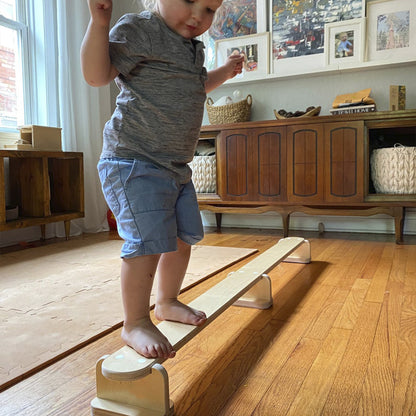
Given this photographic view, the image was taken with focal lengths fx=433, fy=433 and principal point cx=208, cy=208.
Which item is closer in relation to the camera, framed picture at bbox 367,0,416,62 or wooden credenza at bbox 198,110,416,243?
wooden credenza at bbox 198,110,416,243

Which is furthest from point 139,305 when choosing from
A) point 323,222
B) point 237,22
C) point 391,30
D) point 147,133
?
point 237,22

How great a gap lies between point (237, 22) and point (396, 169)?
61.7 inches

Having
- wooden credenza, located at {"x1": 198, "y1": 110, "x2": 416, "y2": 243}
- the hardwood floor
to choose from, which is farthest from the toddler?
wooden credenza, located at {"x1": 198, "y1": 110, "x2": 416, "y2": 243}

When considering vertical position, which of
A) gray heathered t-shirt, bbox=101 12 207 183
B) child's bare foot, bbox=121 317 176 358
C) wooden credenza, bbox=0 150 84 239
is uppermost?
gray heathered t-shirt, bbox=101 12 207 183

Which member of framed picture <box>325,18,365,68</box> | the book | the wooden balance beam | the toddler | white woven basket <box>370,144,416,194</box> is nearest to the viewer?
the wooden balance beam

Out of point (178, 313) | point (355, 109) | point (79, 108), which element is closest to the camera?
point (178, 313)

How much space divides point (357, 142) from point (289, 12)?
1.10m

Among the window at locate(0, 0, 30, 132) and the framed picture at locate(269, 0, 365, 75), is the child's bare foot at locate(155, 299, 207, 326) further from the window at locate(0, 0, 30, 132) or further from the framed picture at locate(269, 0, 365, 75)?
the framed picture at locate(269, 0, 365, 75)

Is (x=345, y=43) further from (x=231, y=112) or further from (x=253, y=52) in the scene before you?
(x=231, y=112)

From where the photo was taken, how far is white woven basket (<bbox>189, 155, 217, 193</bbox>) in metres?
2.83

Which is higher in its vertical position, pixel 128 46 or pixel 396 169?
pixel 128 46

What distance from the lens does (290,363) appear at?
96cm

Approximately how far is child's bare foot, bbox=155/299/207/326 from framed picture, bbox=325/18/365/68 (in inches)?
90.4

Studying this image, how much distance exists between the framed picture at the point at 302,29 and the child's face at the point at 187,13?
2.13 metres
